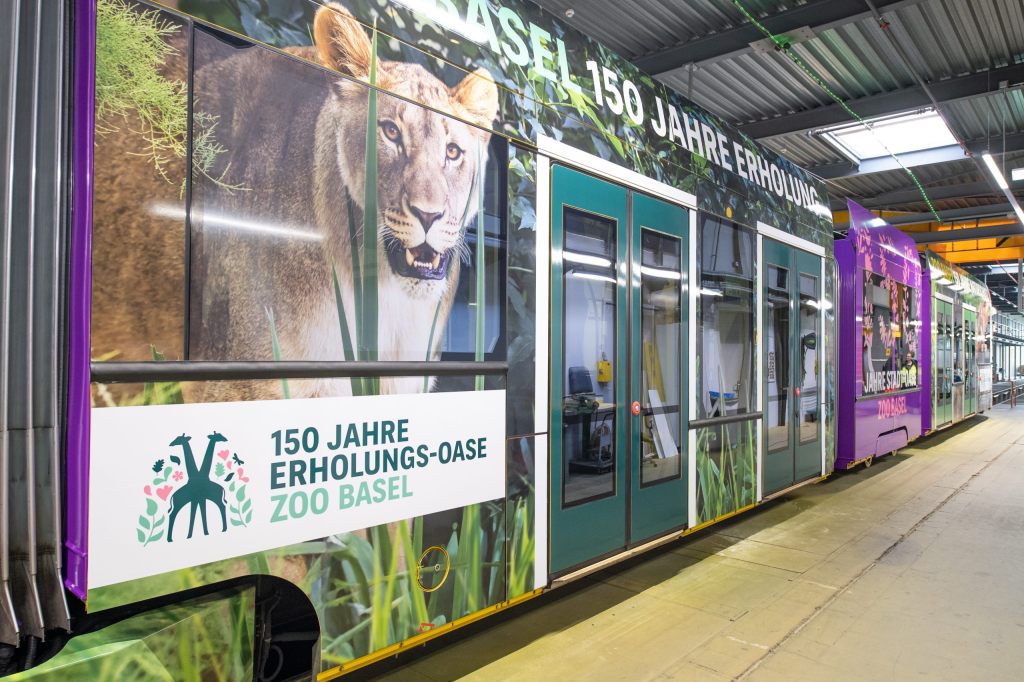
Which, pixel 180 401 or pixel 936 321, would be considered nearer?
pixel 180 401

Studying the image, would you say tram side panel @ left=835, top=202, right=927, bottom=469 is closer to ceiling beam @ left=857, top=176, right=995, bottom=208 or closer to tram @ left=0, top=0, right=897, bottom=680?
ceiling beam @ left=857, top=176, right=995, bottom=208

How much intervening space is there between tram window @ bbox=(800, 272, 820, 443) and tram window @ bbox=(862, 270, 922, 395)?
69.1 inches

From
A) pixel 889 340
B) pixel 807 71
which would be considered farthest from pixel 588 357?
pixel 889 340

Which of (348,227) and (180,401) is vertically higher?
(348,227)

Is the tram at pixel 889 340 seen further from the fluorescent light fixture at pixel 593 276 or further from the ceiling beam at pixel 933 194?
the fluorescent light fixture at pixel 593 276

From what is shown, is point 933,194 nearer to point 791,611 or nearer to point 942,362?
point 942,362

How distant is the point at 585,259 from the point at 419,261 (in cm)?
113

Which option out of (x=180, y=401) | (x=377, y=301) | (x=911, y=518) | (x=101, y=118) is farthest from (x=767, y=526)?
(x=101, y=118)

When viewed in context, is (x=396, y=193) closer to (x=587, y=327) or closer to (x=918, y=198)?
(x=587, y=327)

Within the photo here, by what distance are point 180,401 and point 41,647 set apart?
2.16 ft

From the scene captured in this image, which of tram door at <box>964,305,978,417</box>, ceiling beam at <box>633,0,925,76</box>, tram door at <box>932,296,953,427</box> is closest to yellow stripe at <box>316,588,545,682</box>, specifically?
ceiling beam at <box>633,0,925,76</box>

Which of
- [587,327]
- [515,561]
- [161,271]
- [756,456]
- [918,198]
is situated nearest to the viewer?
[161,271]

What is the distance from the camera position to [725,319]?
456 cm

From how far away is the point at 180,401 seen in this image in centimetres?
176
